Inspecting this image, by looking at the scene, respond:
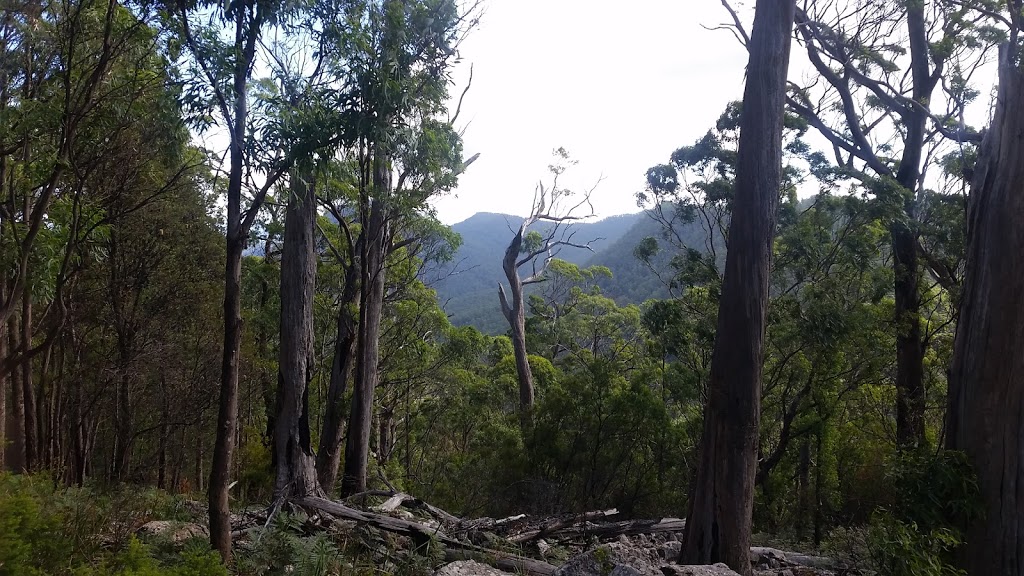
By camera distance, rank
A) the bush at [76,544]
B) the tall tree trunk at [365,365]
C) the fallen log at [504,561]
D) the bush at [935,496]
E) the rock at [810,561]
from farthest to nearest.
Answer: the tall tree trunk at [365,365] → the rock at [810,561] → the fallen log at [504,561] → the bush at [935,496] → the bush at [76,544]

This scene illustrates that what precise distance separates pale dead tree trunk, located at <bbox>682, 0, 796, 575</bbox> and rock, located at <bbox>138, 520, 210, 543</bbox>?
15.6 feet

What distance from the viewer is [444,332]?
17953 millimetres

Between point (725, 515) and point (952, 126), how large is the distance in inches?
340

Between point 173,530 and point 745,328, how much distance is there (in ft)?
19.1

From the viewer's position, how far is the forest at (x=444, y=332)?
5.31m

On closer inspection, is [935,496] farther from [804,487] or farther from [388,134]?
[804,487]

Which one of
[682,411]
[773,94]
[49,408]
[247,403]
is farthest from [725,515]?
[247,403]

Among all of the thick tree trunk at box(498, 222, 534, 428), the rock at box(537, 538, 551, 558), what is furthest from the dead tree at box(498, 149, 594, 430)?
the rock at box(537, 538, 551, 558)

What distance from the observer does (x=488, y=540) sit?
6.60 metres

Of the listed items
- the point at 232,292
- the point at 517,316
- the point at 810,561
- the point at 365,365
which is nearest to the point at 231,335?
the point at 232,292

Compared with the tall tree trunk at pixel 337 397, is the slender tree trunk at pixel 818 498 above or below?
below

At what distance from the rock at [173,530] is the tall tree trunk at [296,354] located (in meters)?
1.61

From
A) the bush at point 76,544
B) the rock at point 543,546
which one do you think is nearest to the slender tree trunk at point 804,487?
the rock at point 543,546

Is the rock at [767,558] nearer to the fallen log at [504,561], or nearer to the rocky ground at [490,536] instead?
the rocky ground at [490,536]
